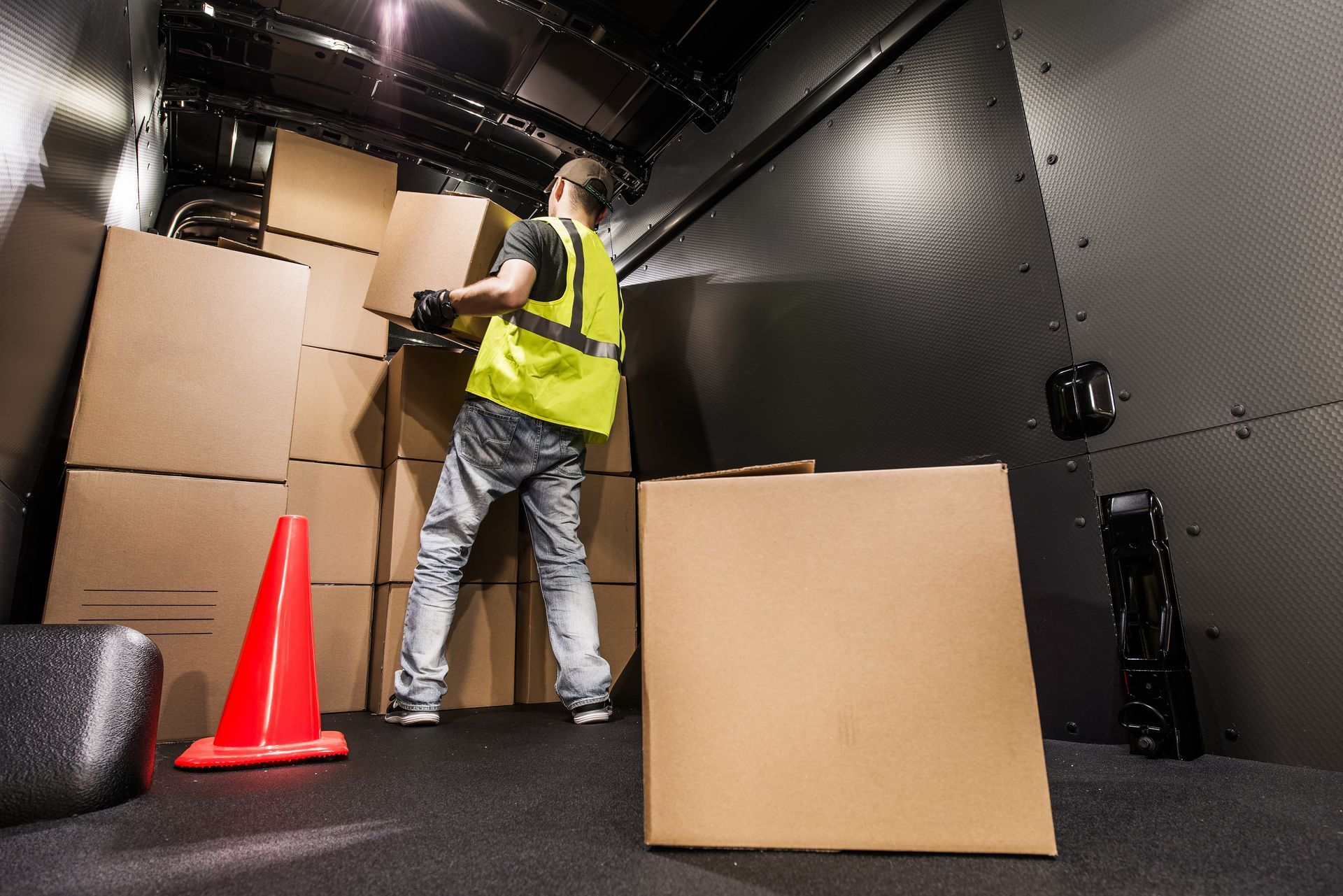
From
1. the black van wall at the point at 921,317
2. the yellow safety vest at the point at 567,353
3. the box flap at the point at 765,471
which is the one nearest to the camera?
the box flap at the point at 765,471

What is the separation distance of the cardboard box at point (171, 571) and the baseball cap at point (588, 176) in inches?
54.5

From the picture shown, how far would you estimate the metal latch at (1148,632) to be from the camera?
1195mm

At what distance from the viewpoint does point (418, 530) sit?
7.13ft

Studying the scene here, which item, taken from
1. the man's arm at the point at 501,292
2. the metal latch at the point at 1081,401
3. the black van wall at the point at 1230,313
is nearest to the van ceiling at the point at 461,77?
the man's arm at the point at 501,292

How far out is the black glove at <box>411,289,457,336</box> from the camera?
1909 millimetres

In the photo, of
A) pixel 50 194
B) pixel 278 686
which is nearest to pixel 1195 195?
pixel 278 686

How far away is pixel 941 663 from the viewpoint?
2.28ft

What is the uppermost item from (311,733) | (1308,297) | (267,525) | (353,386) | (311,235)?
(311,235)

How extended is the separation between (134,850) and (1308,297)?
184 centimetres

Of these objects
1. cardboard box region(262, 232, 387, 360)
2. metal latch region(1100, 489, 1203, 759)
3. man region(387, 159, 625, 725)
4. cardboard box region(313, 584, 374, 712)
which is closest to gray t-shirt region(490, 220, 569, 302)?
man region(387, 159, 625, 725)

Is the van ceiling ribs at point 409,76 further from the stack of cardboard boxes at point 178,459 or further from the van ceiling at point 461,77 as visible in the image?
the stack of cardboard boxes at point 178,459

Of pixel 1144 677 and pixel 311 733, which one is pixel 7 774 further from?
pixel 1144 677

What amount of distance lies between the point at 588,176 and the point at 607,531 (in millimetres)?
1246

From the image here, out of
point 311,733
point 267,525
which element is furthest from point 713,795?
point 267,525
